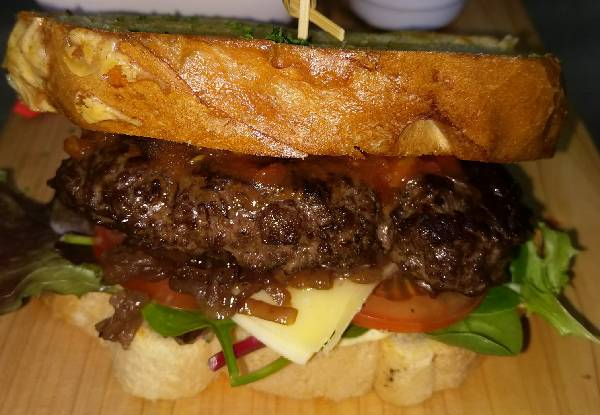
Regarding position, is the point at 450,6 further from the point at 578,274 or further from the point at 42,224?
the point at 42,224

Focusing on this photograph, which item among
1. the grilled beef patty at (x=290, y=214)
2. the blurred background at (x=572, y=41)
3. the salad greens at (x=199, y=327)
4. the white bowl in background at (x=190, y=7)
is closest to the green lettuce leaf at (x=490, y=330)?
the grilled beef patty at (x=290, y=214)

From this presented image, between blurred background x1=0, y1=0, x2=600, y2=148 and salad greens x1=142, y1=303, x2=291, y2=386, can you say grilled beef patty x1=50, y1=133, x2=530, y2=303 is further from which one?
blurred background x1=0, y1=0, x2=600, y2=148

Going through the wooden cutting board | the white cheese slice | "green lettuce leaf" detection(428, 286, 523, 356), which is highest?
the white cheese slice

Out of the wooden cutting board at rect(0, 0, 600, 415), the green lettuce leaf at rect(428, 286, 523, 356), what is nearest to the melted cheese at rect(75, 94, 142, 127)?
the wooden cutting board at rect(0, 0, 600, 415)

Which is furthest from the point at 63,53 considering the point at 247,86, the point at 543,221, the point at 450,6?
the point at 450,6

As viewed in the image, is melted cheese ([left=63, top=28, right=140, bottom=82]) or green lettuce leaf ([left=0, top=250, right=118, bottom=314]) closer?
melted cheese ([left=63, top=28, right=140, bottom=82])
